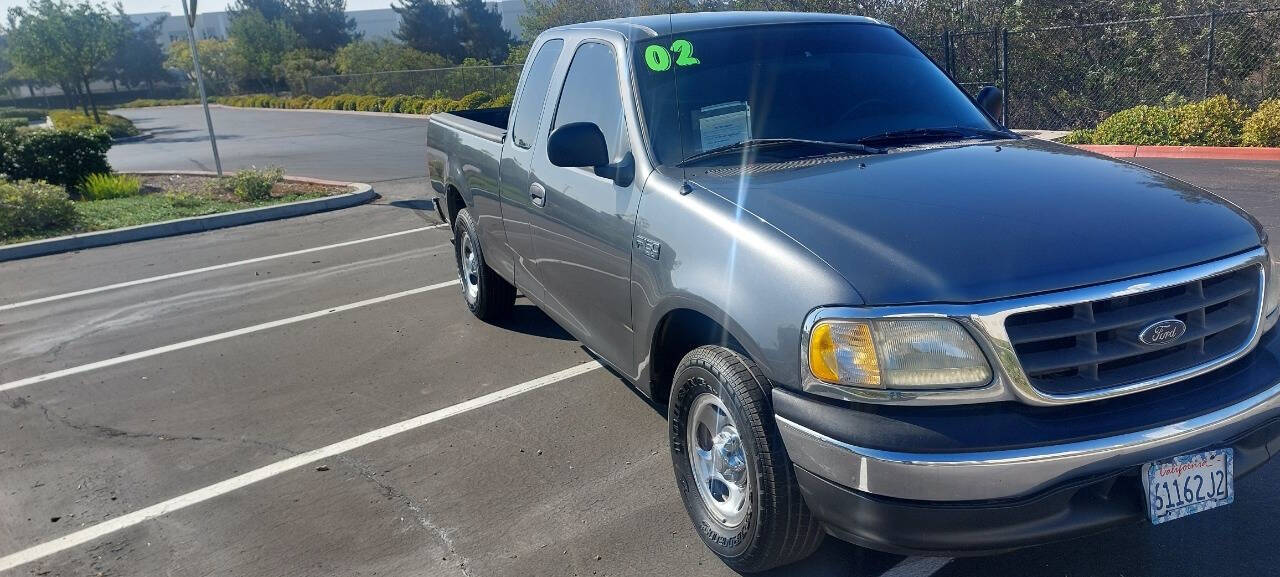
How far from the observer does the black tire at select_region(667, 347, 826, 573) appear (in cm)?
298

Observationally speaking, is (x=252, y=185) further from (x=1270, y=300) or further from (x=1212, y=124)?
(x=1212, y=124)

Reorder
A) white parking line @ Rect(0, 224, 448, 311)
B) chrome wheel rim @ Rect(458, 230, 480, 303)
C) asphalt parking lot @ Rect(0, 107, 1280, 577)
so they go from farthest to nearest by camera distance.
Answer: white parking line @ Rect(0, 224, 448, 311)
chrome wheel rim @ Rect(458, 230, 480, 303)
asphalt parking lot @ Rect(0, 107, 1280, 577)

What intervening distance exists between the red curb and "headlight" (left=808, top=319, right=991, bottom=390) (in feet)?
31.4

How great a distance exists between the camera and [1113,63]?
15891 mm

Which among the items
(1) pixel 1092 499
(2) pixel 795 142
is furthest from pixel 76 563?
(1) pixel 1092 499

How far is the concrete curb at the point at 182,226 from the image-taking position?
417 inches

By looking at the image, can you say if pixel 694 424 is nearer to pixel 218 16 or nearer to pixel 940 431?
pixel 940 431

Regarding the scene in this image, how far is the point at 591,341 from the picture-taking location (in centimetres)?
451

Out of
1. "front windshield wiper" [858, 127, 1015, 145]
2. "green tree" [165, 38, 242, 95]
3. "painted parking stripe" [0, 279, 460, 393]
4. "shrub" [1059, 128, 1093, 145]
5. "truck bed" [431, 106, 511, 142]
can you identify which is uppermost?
"green tree" [165, 38, 242, 95]

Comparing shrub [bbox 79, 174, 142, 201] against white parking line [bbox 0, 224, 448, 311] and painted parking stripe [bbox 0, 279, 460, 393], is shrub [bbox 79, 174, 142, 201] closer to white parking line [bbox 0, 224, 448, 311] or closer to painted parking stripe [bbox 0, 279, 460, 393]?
white parking line [bbox 0, 224, 448, 311]

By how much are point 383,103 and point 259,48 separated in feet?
102

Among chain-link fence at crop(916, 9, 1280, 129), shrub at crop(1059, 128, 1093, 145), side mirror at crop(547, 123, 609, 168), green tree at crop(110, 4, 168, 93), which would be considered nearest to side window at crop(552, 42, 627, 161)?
side mirror at crop(547, 123, 609, 168)

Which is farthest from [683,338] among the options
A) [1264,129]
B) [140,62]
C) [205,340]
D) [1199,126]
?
[140,62]

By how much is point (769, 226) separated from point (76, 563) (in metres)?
3.09
